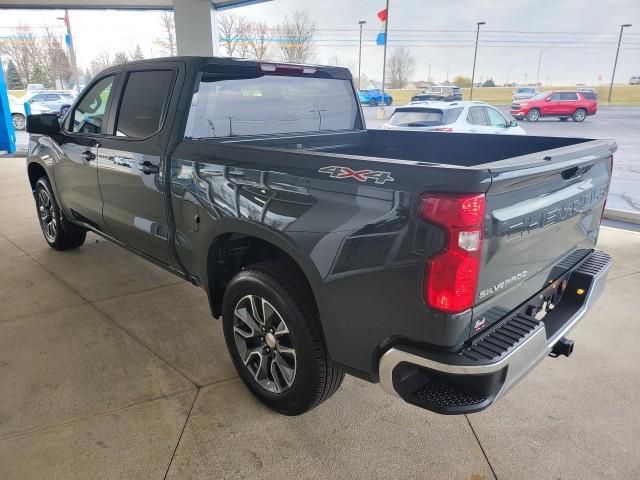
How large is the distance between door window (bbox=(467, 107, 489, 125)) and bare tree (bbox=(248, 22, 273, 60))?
982 centimetres

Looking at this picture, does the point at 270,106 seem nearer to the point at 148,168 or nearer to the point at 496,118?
the point at 148,168

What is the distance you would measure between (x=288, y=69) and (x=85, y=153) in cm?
182

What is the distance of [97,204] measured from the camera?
375cm

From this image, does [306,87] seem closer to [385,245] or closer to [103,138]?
[103,138]

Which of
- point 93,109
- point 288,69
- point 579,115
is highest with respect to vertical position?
point 288,69

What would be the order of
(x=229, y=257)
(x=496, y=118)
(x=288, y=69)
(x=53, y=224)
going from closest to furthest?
(x=229, y=257)
(x=288, y=69)
(x=53, y=224)
(x=496, y=118)

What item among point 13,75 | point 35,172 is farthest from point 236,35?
point 13,75

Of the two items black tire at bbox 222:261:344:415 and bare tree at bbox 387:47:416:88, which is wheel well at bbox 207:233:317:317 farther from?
bare tree at bbox 387:47:416:88

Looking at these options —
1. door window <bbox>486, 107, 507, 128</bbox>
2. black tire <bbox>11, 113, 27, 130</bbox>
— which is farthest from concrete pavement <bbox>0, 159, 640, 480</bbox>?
black tire <bbox>11, 113, 27, 130</bbox>

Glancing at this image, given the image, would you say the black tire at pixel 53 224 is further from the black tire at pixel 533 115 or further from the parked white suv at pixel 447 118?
the black tire at pixel 533 115

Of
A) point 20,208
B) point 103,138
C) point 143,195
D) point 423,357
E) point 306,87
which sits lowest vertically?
point 20,208

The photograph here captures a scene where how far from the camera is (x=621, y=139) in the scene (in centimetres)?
977

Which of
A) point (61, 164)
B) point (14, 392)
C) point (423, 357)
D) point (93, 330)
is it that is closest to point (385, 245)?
point (423, 357)

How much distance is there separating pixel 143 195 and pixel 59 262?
92.7 inches
